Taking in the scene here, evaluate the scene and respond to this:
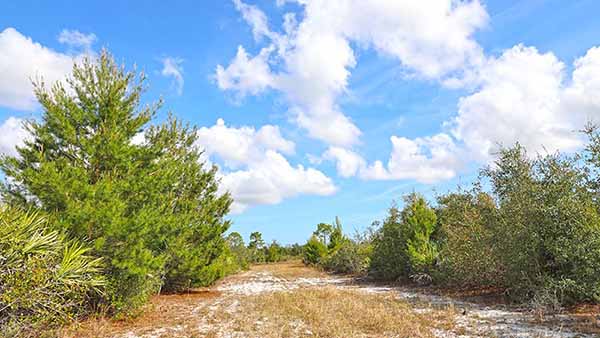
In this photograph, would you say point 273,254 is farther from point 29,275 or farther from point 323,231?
point 29,275

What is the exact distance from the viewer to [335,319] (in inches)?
317

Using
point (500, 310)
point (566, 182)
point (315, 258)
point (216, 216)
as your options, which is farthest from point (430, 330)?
point (315, 258)

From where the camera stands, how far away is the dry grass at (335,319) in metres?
7.01

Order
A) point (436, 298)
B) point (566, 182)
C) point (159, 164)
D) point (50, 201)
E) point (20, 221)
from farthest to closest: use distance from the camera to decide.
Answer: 1. point (436, 298)
2. point (159, 164)
3. point (566, 182)
4. point (50, 201)
5. point (20, 221)

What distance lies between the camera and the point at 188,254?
13.3 m

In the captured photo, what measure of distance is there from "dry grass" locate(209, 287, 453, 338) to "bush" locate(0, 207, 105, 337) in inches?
122

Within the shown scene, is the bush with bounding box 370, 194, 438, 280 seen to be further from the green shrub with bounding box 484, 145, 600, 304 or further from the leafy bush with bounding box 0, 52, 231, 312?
the leafy bush with bounding box 0, 52, 231, 312

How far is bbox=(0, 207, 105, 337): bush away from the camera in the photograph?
5359 millimetres

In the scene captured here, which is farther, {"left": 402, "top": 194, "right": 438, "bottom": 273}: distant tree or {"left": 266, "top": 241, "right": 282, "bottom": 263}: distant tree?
{"left": 266, "top": 241, "right": 282, "bottom": 263}: distant tree

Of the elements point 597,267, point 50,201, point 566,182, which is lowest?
point 597,267

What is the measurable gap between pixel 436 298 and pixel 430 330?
194 inches

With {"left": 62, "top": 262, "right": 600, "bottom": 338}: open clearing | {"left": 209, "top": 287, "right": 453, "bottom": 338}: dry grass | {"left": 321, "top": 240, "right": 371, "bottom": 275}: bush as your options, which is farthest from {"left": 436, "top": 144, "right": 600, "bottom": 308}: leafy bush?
{"left": 321, "top": 240, "right": 371, "bottom": 275}: bush

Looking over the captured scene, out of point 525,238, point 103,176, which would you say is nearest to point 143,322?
point 103,176

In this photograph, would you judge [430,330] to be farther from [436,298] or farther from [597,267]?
[436,298]
